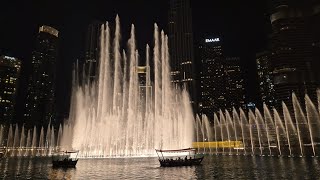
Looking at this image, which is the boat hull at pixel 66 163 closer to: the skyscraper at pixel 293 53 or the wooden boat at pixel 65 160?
the wooden boat at pixel 65 160

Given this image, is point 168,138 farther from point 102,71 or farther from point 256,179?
point 256,179

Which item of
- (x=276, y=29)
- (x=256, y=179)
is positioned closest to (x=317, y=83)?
(x=276, y=29)

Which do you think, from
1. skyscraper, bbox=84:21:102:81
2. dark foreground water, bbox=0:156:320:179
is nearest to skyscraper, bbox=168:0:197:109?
skyscraper, bbox=84:21:102:81

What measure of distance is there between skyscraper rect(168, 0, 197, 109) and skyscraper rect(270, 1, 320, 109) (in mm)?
50776

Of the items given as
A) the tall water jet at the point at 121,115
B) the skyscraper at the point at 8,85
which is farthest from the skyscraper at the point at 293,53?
the skyscraper at the point at 8,85

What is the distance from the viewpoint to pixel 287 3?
159m

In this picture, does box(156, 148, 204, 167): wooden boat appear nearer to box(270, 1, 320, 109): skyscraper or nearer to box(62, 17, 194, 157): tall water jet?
box(62, 17, 194, 157): tall water jet

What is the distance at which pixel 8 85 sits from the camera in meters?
183

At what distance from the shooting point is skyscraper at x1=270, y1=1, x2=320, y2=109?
158 meters

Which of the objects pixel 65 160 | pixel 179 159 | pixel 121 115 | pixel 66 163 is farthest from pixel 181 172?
pixel 121 115

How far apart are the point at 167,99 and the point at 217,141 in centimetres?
4292

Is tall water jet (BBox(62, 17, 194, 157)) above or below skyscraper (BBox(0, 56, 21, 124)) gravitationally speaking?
below

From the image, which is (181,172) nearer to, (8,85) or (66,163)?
(66,163)

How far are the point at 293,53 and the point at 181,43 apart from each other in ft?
217
